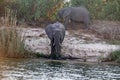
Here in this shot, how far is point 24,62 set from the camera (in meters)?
17.2

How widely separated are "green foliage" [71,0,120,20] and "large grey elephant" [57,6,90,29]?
1183 millimetres

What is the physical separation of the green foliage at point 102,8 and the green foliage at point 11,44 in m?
8.06

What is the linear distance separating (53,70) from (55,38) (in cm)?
425

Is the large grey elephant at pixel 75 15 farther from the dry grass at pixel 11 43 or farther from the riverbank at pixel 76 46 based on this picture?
the dry grass at pixel 11 43

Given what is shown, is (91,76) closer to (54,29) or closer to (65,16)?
(54,29)

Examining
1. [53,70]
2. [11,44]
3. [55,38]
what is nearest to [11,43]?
[11,44]

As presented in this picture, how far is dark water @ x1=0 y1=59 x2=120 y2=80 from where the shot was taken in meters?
14.3

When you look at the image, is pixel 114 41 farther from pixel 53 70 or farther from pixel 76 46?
pixel 53 70

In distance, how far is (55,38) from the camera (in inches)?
781

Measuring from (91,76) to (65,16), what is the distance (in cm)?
1004

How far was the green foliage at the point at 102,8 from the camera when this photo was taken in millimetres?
25719

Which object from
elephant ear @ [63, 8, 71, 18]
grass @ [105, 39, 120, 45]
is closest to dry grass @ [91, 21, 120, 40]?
grass @ [105, 39, 120, 45]

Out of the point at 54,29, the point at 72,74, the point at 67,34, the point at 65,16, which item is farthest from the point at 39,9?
the point at 72,74

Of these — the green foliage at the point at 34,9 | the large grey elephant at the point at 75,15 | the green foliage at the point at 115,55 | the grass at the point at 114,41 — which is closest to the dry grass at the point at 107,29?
the grass at the point at 114,41
